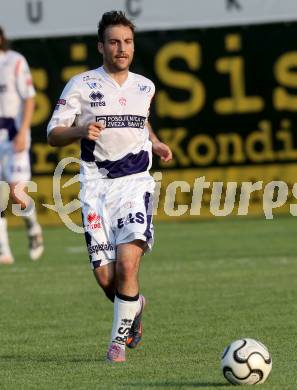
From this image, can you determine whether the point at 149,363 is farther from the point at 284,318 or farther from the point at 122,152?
the point at 284,318

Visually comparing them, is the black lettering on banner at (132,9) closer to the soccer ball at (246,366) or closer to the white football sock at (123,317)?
the white football sock at (123,317)

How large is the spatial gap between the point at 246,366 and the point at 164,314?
349 centimetres

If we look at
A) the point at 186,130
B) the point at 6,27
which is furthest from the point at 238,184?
the point at 6,27

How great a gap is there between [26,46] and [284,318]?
440 inches

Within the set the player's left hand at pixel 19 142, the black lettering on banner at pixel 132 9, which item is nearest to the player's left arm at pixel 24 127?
the player's left hand at pixel 19 142

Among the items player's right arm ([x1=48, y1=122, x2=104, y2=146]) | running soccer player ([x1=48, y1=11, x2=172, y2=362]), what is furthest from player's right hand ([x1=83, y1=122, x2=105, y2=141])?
running soccer player ([x1=48, y1=11, x2=172, y2=362])

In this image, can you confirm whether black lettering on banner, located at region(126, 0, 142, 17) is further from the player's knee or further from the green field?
the player's knee

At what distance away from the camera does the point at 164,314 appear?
1020 cm

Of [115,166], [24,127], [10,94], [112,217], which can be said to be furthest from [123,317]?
[10,94]

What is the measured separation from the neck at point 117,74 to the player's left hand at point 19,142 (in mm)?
5907

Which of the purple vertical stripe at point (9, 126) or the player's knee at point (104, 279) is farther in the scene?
the purple vertical stripe at point (9, 126)

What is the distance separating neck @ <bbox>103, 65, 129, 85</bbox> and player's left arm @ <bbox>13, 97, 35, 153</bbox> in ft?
19.3

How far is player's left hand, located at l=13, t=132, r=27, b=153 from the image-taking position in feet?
46.5

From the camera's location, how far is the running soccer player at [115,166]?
7992mm
